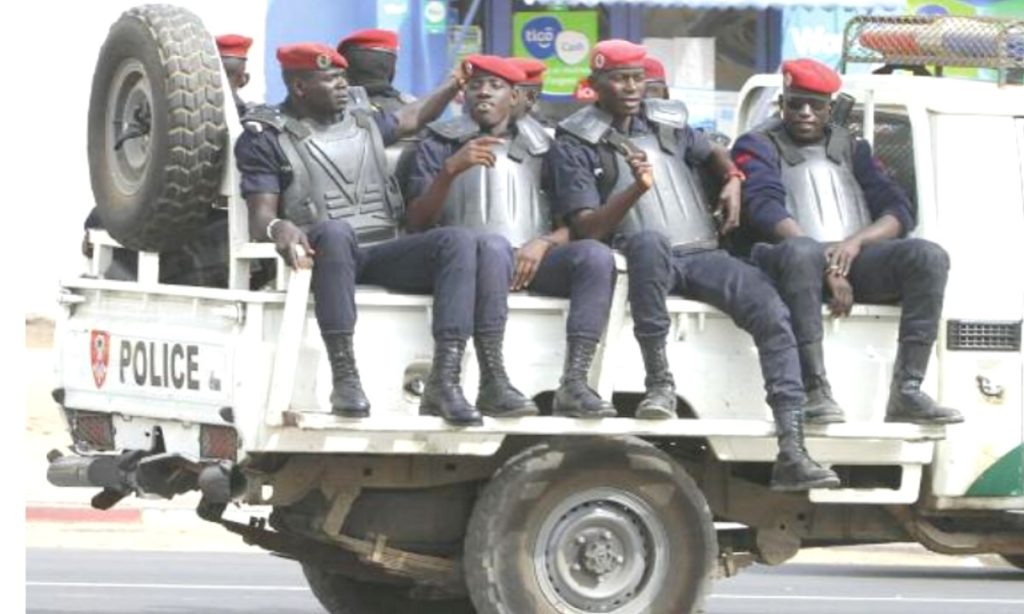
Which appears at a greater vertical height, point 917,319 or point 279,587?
point 917,319

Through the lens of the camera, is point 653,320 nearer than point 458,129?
Yes

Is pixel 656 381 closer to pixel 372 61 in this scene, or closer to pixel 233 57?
pixel 372 61

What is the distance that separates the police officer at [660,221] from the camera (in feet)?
28.5

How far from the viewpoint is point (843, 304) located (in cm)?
906

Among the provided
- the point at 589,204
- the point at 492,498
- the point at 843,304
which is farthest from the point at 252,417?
the point at 843,304

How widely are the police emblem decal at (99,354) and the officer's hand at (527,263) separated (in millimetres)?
1579

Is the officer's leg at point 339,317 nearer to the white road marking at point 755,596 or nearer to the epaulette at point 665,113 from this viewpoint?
the epaulette at point 665,113

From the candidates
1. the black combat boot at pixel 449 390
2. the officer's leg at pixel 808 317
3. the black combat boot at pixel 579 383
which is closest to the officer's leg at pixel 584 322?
the black combat boot at pixel 579 383

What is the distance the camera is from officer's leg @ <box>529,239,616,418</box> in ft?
28.0

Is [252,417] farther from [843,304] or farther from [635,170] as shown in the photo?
[843,304]

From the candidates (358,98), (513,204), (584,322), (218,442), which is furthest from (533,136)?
(218,442)

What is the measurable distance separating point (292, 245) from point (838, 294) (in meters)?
2.06

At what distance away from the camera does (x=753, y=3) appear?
18891 millimetres

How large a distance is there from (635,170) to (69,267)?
40.1ft
